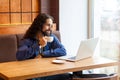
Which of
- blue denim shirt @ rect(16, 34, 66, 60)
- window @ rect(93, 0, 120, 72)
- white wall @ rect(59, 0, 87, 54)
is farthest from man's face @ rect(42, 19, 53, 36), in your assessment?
window @ rect(93, 0, 120, 72)

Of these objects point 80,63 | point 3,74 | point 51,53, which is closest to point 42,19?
point 51,53

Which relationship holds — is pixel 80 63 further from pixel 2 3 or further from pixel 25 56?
pixel 2 3

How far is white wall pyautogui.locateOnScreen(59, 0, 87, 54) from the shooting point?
380 cm

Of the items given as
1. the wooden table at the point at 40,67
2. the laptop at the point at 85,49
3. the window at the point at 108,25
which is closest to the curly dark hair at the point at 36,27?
the wooden table at the point at 40,67

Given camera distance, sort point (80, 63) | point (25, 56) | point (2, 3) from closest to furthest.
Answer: point (80, 63) → point (25, 56) → point (2, 3)

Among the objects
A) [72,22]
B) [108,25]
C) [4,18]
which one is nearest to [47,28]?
[4,18]

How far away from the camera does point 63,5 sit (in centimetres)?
378

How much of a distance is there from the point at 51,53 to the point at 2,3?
45.4 inches

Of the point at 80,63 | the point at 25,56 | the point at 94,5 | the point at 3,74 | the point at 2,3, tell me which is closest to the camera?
the point at 3,74

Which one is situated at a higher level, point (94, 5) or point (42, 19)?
point (94, 5)

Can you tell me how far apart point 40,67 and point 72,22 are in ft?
5.91

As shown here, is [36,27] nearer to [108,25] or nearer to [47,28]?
[47,28]

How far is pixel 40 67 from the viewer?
2.20 m

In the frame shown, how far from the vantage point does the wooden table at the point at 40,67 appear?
6.50ft
